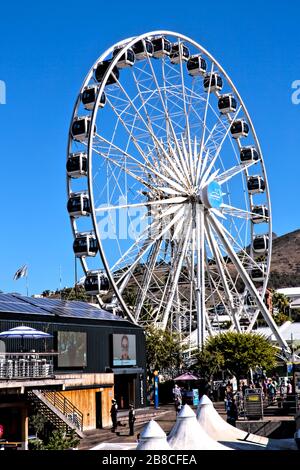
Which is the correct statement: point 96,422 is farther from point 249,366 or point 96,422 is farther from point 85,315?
point 249,366

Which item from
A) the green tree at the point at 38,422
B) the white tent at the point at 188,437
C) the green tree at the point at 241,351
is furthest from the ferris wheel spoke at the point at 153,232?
the white tent at the point at 188,437

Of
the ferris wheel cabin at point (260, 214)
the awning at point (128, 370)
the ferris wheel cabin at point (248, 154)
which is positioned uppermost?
the ferris wheel cabin at point (248, 154)

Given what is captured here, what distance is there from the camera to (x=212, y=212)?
159 ft

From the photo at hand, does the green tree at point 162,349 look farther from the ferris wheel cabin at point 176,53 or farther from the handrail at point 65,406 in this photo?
the ferris wheel cabin at point 176,53

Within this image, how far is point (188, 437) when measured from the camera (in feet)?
53.1

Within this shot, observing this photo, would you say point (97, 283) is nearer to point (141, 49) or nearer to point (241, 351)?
point (241, 351)

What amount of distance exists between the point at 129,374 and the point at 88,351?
5174mm

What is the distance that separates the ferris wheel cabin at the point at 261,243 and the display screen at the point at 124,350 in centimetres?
1768

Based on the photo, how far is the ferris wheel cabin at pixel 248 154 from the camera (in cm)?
5450

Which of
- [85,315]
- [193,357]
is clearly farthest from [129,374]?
[193,357]

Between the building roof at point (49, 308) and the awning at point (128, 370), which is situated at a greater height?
the building roof at point (49, 308)

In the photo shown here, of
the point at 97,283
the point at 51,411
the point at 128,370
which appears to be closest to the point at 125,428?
the point at 51,411

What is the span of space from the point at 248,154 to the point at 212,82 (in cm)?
618

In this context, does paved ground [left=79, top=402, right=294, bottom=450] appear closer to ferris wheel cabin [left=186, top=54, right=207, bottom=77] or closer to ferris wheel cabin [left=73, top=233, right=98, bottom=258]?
ferris wheel cabin [left=73, top=233, right=98, bottom=258]
